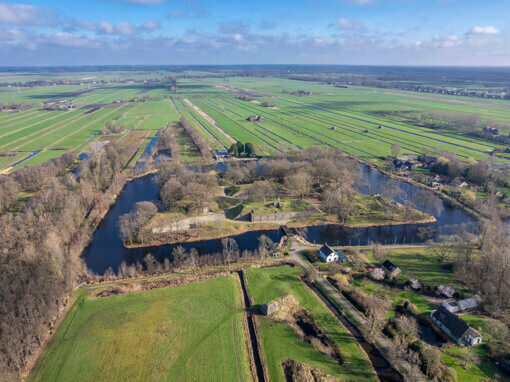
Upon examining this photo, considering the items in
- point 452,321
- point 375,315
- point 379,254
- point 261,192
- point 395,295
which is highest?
point 261,192

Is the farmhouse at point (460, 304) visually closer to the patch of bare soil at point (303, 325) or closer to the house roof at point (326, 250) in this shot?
the patch of bare soil at point (303, 325)

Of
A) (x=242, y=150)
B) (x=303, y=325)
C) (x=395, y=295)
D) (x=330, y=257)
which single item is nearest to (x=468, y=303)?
(x=395, y=295)

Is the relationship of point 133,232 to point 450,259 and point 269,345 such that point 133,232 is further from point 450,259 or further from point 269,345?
point 450,259

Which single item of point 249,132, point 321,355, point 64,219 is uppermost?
point 249,132

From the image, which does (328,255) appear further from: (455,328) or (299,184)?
(299,184)

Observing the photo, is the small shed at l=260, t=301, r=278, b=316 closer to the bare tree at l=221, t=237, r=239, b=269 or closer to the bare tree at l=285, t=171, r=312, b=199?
the bare tree at l=221, t=237, r=239, b=269

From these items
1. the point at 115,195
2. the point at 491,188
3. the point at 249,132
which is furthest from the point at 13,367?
the point at 249,132
